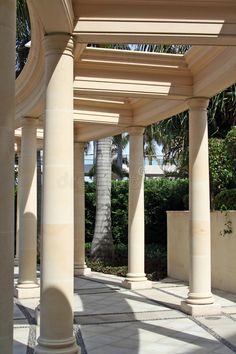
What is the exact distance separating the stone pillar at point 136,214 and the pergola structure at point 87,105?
33 mm

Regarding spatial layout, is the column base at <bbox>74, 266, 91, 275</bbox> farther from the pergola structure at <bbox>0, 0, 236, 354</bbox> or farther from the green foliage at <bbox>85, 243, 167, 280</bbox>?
the pergola structure at <bbox>0, 0, 236, 354</bbox>

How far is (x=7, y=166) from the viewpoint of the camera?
530cm

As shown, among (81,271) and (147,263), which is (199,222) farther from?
(147,263)

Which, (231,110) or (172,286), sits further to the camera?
(231,110)

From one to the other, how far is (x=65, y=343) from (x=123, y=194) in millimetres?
19317

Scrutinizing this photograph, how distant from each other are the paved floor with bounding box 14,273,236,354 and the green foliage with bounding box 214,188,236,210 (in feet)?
9.14

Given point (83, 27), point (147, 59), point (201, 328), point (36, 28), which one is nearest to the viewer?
point (83, 27)

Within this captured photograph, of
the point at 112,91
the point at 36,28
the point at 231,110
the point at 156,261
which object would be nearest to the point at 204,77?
the point at 112,91

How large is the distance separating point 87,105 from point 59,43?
7633mm

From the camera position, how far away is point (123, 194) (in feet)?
88.7

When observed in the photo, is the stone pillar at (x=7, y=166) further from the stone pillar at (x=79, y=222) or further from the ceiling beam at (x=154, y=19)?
the stone pillar at (x=79, y=222)

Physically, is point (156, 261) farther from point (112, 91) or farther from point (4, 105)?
point (4, 105)

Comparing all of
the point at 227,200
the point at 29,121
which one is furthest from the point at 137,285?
the point at 29,121

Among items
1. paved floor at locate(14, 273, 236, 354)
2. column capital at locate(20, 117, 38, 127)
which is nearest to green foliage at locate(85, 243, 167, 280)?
paved floor at locate(14, 273, 236, 354)
